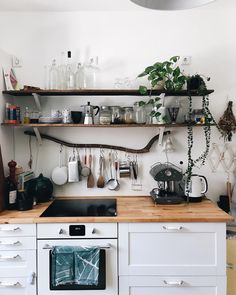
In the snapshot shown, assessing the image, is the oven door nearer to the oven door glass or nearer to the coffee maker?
the oven door glass

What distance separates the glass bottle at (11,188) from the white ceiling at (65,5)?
136 cm

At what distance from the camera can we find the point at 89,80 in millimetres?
2410

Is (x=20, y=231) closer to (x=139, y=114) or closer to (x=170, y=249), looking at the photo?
(x=170, y=249)

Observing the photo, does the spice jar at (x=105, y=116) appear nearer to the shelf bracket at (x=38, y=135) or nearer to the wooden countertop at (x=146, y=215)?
the shelf bracket at (x=38, y=135)

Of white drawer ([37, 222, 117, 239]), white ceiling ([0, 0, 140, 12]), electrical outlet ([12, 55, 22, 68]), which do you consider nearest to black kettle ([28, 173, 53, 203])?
white drawer ([37, 222, 117, 239])

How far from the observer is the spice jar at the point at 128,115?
2219 millimetres

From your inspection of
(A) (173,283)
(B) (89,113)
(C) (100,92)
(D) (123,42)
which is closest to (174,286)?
(A) (173,283)

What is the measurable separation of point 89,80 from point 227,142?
137 cm

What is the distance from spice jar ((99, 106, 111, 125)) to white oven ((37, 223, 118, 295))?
0.82m

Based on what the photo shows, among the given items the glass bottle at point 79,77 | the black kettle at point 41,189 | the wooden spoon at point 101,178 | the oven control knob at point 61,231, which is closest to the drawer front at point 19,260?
the oven control knob at point 61,231

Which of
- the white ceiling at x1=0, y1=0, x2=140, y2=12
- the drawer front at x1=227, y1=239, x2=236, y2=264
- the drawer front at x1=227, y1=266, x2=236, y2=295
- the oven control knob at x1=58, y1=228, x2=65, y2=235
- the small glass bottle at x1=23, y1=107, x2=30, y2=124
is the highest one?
the white ceiling at x1=0, y1=0, x2=140, y2=12

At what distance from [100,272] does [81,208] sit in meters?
0.59

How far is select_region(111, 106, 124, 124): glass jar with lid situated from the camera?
2205 mm

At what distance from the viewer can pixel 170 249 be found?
183cm
